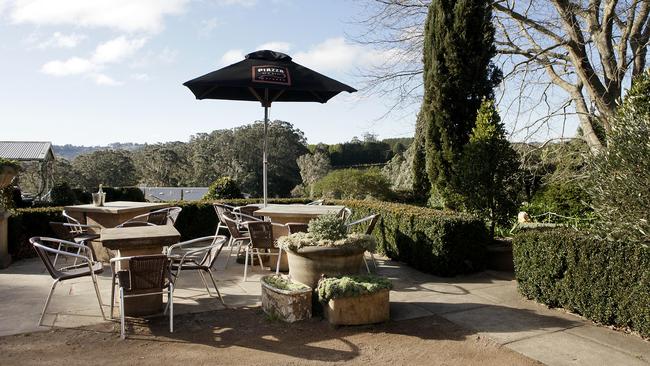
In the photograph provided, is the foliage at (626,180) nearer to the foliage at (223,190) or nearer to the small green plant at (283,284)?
the small green plant at (283,284)

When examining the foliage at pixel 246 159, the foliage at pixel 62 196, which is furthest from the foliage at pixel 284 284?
the foliage at pixel 246 159

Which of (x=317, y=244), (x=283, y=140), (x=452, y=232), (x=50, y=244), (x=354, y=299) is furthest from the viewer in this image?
(x=283, y=140)

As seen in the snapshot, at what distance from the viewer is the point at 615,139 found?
4.12m

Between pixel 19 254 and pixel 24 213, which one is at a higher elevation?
pixel 24 213

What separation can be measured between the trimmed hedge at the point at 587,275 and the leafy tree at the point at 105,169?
3428cm

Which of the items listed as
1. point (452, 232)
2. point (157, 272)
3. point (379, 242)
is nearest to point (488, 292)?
point (452, 232)

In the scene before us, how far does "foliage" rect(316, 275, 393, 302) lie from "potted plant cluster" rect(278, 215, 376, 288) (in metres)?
0.21

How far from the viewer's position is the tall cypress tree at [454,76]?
8.09m

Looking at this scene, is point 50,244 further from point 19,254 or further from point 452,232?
point 452,232

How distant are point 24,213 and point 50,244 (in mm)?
905

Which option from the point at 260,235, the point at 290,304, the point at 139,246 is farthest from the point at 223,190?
the point at 290,304

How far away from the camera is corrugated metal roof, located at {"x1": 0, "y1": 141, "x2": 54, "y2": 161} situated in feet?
81.9

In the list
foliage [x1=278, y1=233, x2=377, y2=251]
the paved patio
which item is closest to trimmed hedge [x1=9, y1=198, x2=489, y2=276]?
the paved patio

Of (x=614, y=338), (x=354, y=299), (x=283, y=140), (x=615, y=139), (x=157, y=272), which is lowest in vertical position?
(x=614, y=338)
